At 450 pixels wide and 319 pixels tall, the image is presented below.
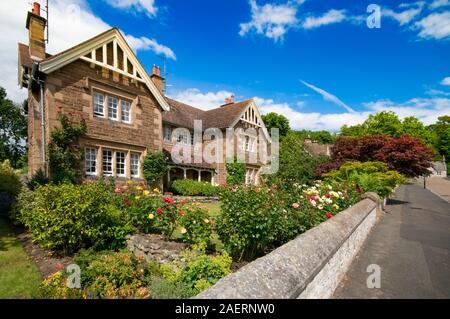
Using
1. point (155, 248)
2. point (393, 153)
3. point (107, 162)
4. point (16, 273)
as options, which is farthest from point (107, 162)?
point (393, 153)

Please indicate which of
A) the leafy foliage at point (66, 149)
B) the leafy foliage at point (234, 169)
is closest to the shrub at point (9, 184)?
the leafy foliage at point (66, 149)

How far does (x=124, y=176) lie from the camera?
15.2m

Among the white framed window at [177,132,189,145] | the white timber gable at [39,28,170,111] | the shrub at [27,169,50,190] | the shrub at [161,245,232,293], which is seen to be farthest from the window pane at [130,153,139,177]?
the shrub at [161,245,232,293]

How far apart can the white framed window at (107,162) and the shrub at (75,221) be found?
836cm

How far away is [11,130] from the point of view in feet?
170

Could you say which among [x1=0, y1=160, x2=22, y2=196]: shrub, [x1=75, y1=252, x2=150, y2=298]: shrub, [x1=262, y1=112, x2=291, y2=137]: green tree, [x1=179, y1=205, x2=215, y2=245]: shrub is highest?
[x1=262, y1=112, x2=291, y2=137]: green tree

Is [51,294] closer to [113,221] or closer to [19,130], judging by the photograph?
[113,221]

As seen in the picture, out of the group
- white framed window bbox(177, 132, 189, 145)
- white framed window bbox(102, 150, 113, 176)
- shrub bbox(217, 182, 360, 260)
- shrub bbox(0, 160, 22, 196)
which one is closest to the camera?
shrub bbox(217, 182, 360, 260)

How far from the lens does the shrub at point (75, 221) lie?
5762 millimetres

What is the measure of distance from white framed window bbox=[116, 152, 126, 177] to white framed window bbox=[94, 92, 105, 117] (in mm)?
2460

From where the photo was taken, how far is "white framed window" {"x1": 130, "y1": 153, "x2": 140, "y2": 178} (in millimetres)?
15781

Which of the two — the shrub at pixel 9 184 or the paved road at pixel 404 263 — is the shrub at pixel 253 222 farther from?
the shrub at pixel 9 184

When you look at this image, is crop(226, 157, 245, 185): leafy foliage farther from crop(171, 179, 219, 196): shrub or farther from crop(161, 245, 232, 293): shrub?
crop(161, 245, 232, 293): shrub
